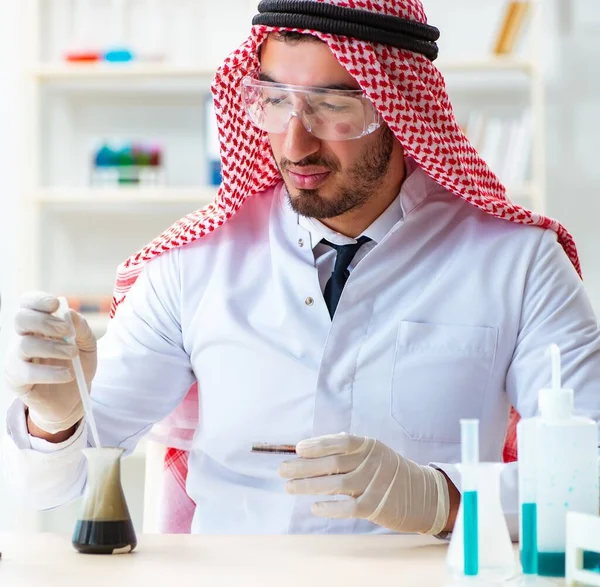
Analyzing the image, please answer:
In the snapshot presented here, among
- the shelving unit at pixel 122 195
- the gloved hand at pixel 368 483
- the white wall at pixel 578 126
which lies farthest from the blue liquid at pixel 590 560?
the white wall at pixel 578 126

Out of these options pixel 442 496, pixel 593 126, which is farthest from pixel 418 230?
pixel 593 126

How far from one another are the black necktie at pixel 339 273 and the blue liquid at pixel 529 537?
73cm

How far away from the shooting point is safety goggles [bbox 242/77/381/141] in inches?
66.1

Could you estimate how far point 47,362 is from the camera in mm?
1491

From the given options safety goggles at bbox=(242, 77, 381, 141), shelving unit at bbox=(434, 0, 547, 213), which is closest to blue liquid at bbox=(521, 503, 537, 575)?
safety goggles at bbox=(242, 77, 381, 141)

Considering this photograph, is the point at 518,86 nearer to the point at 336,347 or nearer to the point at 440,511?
the point at 336,347

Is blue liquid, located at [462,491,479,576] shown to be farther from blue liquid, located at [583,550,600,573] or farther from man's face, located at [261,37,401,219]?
man's face, located at [261,37,401,219]

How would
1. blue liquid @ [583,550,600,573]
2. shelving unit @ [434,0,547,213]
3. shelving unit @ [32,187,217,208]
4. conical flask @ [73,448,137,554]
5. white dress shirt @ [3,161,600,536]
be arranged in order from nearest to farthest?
1. blue liquid @ [583,550,600,573]
2. conical flask @ [73,448,137,554]
3. white dress shirt @ [3,161,600,536]
4. shelving unit @ [434,0,547,213]
5. shelving unit @ [32,187,217,208]

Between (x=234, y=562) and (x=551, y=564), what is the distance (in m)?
0.36

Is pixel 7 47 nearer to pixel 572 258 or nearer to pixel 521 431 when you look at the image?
pixel 572 258

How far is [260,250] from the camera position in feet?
5.96

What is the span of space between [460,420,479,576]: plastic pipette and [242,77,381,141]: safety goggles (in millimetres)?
803

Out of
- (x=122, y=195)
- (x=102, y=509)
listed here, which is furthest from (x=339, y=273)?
(x=122, y=195)

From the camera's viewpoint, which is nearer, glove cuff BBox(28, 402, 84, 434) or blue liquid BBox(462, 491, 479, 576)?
blue liquid BBox(462, 491, 479, 576)
